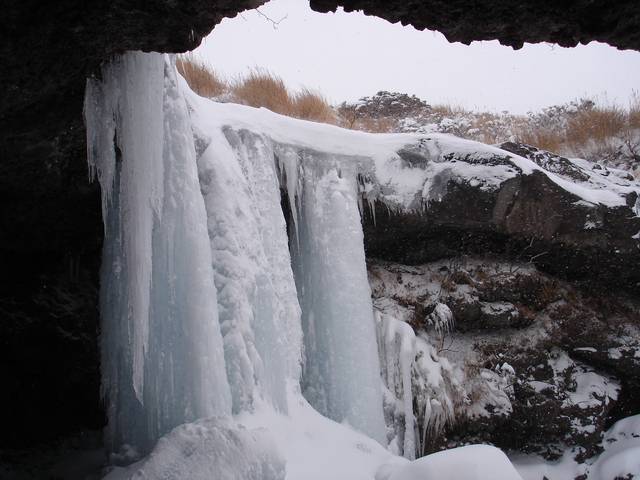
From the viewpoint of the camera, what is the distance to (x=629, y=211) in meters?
4.34

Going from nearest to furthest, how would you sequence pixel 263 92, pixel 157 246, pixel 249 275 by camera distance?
pixel 157 246 → pixel 249 275 → pixel 263 92

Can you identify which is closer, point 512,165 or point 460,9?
point 460,9

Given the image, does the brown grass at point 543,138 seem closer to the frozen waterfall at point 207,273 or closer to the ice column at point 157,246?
the frozen waterfall at point 207,273

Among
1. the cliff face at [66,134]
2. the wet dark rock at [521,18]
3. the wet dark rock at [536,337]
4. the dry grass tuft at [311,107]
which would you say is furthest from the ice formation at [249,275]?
the dry grass tuft at [311,107]

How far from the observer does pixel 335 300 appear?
3742 millimetres

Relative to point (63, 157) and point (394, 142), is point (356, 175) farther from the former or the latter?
point (63, 157)

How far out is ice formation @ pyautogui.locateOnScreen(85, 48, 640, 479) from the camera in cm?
245

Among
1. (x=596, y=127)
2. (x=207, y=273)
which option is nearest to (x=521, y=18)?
(x=207, y=273)

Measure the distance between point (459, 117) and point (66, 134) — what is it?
7.79 meters

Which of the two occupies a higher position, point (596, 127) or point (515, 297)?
point (596, 127)

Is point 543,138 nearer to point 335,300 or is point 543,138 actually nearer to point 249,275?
point 335,300

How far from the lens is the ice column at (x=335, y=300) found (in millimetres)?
3555

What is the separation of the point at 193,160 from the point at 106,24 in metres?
1.24

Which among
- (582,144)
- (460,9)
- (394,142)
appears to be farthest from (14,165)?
(582,144)
